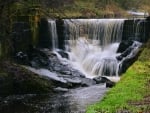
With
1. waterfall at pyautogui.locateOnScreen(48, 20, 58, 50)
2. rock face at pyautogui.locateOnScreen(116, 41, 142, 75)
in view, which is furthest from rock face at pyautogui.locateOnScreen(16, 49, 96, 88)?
rock face at pyautogui.locateOnScreen(116, 41, 142, 75)

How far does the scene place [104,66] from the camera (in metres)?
32.7

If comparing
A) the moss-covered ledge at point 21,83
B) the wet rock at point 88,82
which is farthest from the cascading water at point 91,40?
the moss-covered ledge at point 21,83

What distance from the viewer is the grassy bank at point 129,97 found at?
12.9 metres

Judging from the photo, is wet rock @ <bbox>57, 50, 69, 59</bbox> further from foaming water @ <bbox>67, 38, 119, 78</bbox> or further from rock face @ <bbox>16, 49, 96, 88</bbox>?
foaming water @ <bbox>67, 38, 119, 78</bbox>

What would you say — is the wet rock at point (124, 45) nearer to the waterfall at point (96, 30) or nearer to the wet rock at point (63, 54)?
the waterfall at point (96, 30)

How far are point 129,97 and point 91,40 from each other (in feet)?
80.3

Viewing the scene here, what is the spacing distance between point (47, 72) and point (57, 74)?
0.65 m

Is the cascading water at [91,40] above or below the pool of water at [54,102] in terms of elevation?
below

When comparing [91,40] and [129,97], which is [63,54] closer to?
[91,40]

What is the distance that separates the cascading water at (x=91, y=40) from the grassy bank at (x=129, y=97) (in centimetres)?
1480

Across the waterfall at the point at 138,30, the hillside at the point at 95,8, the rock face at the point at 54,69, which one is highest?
the waterfall at the point at 138,30

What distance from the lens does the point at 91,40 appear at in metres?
38.8

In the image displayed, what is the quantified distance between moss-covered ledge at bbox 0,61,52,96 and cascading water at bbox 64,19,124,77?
826 centimetres

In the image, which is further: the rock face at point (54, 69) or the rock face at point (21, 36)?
the rock face at point (21, 36)
